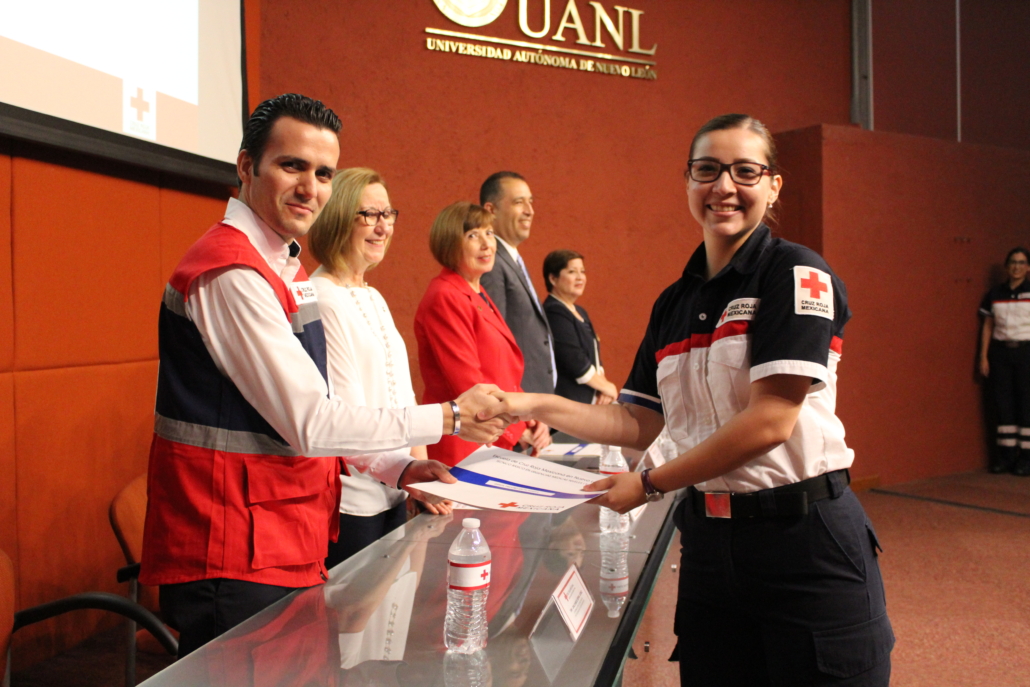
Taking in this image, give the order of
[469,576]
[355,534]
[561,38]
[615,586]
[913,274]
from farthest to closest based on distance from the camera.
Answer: [913,274] → [561,38] → [355,534] → [615,586] → [469,576]

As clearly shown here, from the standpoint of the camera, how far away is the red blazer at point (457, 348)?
2.66 m

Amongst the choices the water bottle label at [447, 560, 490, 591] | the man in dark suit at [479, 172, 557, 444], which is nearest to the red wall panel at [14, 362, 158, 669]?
the man in dark suit at [479, 172, 557, 444]

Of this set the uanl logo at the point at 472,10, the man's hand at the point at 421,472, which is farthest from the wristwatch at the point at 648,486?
the uanl logo at the point at 472,10

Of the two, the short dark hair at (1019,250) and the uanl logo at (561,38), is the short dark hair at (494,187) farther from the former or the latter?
the short dark hair at (1019,250)

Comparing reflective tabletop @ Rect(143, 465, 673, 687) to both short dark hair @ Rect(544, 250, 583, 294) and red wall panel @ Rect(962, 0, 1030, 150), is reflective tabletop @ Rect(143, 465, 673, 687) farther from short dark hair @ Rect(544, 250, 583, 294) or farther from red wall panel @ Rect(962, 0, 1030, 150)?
red wall panel @ Rect(962, 0, 1030, 150)

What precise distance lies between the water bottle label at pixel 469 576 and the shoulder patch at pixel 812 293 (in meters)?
0.64

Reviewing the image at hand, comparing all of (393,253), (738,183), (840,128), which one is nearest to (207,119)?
(393,253)

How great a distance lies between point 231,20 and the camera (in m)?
3.69

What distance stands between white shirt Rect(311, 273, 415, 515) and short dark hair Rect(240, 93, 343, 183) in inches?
21.6

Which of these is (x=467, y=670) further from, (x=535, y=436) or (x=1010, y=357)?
(x=1010, y=357)

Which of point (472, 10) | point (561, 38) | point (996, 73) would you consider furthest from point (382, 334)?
point (996, 73)

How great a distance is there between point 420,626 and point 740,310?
0.74m

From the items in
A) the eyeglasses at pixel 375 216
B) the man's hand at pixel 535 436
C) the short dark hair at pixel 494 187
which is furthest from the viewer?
the short dark hair at pixel 494 187

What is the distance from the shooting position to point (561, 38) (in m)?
5.38
